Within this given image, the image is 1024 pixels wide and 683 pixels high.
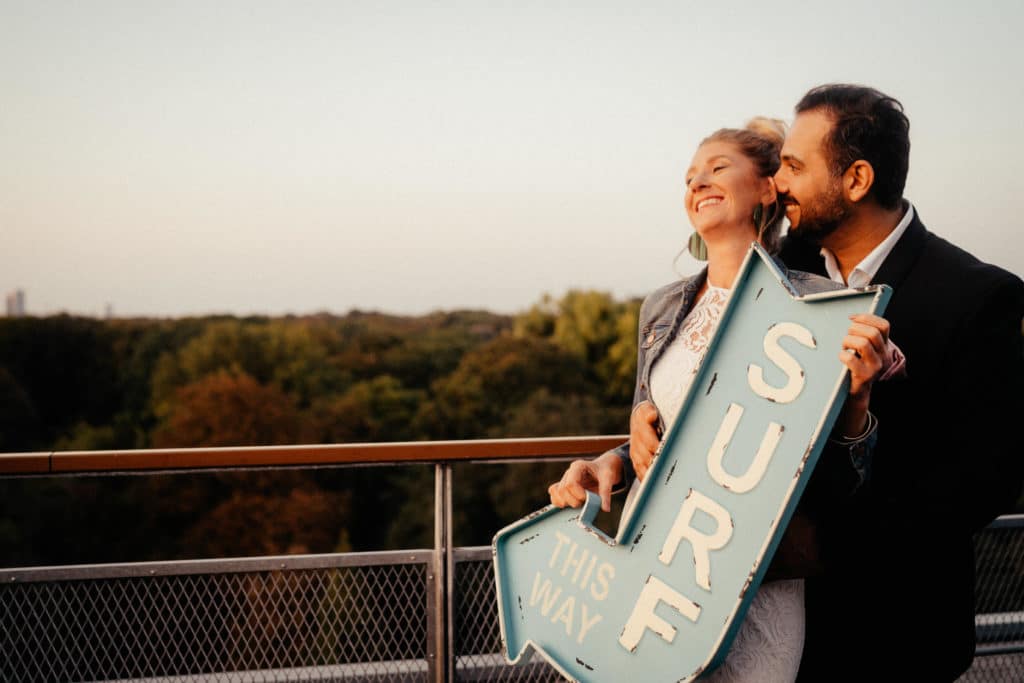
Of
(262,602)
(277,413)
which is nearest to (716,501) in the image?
(262,602)

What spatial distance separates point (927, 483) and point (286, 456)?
4.45 feet

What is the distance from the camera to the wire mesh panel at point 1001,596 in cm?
240

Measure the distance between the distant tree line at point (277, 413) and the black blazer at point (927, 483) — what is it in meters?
25.4

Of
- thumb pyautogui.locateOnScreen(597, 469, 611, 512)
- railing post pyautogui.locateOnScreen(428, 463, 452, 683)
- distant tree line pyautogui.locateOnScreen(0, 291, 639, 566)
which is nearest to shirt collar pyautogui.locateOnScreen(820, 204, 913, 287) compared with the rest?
thumb pyautogui.locateOnScreen(597, 469, 611, 512)

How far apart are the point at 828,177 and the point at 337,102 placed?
44.9 m

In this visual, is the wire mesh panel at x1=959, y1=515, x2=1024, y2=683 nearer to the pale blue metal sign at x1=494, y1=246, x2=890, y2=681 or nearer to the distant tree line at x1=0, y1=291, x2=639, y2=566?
the pale blue metal sign at x1=494, y1=246, x2=890, y2=681

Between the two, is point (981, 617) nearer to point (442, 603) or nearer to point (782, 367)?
point (442, 603)

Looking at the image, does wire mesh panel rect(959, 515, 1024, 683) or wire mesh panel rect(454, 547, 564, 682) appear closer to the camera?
wire mesh panel rect(454, 547, 564, 682)

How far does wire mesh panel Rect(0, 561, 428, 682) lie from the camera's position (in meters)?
1.99

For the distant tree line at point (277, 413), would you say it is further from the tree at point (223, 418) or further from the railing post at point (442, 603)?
the railing post at point (442, 603)

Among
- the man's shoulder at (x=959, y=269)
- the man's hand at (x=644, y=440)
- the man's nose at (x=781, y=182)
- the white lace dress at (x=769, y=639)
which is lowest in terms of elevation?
the white lace dress at (x=769, y=639)

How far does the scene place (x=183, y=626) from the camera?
2.05 metres

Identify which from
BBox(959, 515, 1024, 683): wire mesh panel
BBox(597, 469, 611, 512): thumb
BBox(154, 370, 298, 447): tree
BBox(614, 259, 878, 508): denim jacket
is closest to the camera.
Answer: BBox(614, 259, 878, 508): denim jacket

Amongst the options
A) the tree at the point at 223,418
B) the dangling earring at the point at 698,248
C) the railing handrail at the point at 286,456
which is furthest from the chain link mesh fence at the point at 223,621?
A: the tree at the point at 223,418
